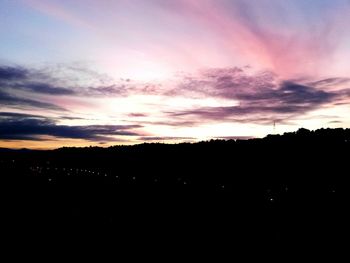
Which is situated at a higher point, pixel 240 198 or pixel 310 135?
pixel 310 135

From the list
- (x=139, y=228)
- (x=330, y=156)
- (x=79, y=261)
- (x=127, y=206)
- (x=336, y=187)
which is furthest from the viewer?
(x=330, y=156)

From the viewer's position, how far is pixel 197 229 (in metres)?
13.9

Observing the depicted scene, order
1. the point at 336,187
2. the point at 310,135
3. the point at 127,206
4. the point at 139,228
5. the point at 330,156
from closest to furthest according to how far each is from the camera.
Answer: the point at 139,228 < the point at 127,206 < the point at 336,187 < the point at 330,156 < the point at 310,135

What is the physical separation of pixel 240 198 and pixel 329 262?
35.1 feet

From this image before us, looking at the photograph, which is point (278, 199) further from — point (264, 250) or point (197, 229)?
point (264, 250)

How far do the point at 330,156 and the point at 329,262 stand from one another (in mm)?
37070

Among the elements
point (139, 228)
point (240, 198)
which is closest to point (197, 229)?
point (139, 228)

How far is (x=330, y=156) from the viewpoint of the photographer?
45094 millimetres

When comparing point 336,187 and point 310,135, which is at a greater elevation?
point 310,135

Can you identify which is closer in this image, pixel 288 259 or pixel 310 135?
pixel 288 259

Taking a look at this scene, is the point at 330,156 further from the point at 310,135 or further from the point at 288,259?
the point at 288,259

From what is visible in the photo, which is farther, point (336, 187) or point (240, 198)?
point (336, 187)

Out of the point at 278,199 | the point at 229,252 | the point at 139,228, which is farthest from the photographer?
the point at 278,199

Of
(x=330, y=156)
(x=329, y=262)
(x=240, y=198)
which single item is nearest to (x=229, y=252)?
(x=329, y=262)
